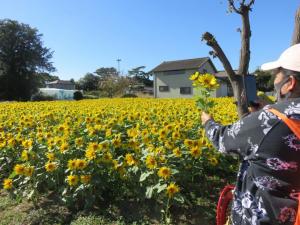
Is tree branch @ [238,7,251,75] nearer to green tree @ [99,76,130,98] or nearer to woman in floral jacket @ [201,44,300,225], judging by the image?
woman in floral jacket @ [201,44,300,225]

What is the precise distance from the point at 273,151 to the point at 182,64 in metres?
45.4

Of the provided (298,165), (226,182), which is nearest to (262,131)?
(298,165)

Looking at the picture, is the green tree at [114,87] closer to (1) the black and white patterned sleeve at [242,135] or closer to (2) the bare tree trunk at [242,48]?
(2) the bare tree trunk at [242,48]

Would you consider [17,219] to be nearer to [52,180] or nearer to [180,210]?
[52,180]

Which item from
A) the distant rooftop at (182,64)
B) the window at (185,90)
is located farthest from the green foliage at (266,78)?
the distant rooftop at (182,64)

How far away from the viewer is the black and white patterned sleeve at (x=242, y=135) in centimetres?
171

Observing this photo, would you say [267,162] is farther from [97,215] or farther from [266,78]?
[266,78]

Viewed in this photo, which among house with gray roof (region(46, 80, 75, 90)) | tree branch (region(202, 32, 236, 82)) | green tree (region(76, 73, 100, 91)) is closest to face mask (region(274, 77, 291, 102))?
tree branch (region(202, 32, 236, 82))

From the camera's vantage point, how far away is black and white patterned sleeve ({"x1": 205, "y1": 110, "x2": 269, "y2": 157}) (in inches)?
67.4

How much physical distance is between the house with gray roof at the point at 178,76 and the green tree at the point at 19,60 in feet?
51.0

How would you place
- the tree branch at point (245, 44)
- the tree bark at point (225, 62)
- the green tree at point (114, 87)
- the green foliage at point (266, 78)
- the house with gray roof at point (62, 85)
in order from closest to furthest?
the green foliage at point (266, 78), the tree bark at point (225, 62), the tree branch at point (245, 44), the green tree at point (114, 87), the house with gray roof at point (62, 85)

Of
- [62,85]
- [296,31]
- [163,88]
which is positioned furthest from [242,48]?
[62,85]

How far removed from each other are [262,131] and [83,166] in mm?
2882

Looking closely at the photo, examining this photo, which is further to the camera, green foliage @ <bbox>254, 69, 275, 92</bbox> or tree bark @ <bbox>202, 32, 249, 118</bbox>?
tree bark @ <bbox>202, 32, 249, 118</bbox>
